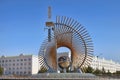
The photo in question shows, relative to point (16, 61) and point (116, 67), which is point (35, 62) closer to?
point (16, 61)

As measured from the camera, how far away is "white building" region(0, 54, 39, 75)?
83688 mm

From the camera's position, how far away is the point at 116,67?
4882 inches

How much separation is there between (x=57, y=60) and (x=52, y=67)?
2.20m

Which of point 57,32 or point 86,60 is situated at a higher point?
point 57,32

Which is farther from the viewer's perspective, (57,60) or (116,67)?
(116,67)

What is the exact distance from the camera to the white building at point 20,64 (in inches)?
3295

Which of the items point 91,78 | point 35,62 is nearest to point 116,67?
point 35,62

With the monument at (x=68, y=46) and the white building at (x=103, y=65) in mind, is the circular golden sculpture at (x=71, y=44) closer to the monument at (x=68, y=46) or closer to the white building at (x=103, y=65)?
the monument at (x=68, y=46)

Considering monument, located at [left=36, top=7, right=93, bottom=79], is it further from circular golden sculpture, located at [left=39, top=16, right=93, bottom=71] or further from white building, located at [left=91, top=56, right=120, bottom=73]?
white building, located at [left=91, top=56, right=120, bottom=73]

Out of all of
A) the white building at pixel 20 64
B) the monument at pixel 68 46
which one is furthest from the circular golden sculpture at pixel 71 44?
the white building at pixel 20 64

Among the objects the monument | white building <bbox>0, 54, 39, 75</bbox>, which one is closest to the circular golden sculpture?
the monument

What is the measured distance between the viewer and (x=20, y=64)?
8656 cm

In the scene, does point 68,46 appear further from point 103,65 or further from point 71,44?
point 103,65

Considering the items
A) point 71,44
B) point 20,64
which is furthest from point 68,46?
point 20,64
